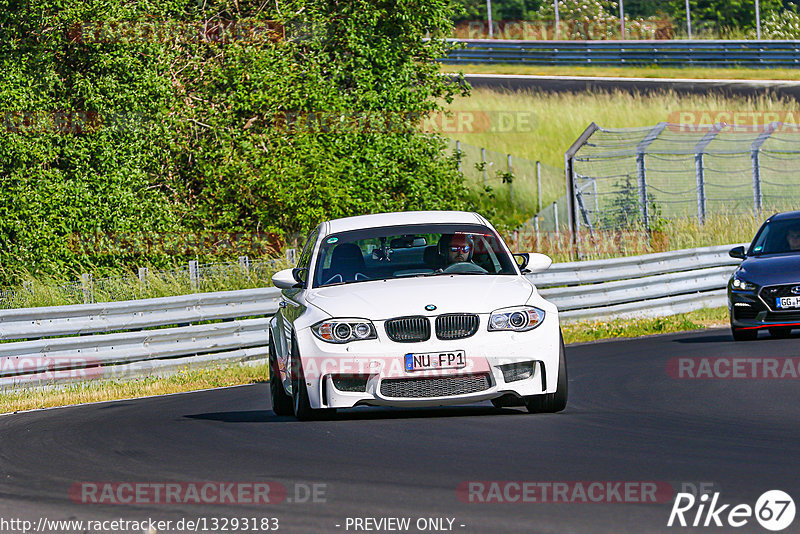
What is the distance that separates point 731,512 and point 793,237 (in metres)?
12.4

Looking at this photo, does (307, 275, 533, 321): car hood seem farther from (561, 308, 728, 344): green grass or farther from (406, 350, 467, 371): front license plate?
(561, 308, 728, 344): green grass

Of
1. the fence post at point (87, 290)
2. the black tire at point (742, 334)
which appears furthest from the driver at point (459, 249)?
the fence post at point (87, 290)

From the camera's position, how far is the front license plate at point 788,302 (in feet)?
53.3

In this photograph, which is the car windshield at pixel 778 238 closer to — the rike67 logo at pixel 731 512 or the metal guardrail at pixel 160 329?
the metal guardrail at pixel 160 329

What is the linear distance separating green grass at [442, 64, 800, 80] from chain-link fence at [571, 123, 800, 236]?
4.64m

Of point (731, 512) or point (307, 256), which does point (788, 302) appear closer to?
point (307, 256)

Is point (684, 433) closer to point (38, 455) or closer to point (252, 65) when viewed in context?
point (38, 455)

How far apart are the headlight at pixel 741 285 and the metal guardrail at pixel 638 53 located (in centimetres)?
3437

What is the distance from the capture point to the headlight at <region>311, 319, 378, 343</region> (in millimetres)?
9594

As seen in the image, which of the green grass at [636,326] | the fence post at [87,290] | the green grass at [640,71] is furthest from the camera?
the green grass at [640,71]

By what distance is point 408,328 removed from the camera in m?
9.58

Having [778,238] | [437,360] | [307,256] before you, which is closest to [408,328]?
[437,360]

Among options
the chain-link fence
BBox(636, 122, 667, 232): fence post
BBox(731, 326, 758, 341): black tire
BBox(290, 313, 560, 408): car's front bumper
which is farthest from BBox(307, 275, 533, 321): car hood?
BBox(636, 122, 667, 232): fence post

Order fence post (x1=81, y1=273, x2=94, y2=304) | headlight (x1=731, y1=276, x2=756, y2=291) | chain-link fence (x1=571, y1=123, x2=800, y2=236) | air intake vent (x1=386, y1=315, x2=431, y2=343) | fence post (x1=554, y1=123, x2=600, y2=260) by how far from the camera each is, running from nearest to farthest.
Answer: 1. air intake vent (x1=386, y1=315, x2=431, y2=343)
2. headlight (x1=731, y1=276, x2=756, y2=291)
3. fence post (x1=81, y1=273, x2=94, y2=304)
4. fence post (x1=554, y1=123, x2=600, y2=260)
5. chain-link fence (x1=571, y1=123, x2=800, y2=236)
